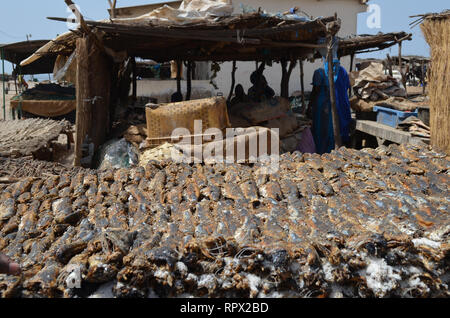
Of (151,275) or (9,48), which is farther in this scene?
(9,48)

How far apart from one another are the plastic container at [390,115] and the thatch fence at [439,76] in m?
4.35

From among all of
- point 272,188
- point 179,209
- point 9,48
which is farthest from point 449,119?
point 9,48

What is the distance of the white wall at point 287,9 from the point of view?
55.5 feet

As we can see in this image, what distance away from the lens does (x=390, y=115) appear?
332 inches

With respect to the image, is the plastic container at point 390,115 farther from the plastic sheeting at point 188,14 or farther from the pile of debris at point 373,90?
the plastic sheeting at point 188,14

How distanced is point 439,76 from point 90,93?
227 inches

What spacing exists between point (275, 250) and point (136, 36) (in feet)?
20.0

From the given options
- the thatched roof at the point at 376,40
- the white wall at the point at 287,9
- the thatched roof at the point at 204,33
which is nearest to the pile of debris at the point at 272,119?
the thatched roof at the point at 204,33

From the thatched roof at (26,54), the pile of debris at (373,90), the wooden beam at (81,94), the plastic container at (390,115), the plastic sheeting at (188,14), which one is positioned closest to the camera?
the wooden beam at (81,94)

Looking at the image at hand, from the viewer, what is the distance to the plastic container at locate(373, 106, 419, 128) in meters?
7.78

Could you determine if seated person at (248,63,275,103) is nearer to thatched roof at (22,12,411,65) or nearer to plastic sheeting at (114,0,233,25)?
thatched roof at (22,12,411,65)
